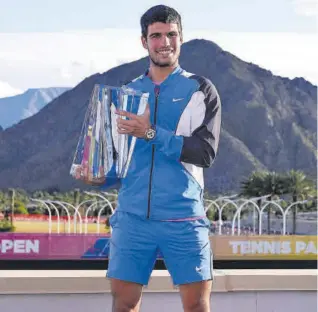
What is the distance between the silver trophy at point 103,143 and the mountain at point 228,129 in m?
55.0

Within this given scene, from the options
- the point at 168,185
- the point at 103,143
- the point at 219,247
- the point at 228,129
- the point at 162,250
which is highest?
the point at 228,129

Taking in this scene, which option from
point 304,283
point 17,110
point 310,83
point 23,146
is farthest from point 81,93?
point 304,283

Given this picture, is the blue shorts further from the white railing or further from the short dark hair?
the white railing

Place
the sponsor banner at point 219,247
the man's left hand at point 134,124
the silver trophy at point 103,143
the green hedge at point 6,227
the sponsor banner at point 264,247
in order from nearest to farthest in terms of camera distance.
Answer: the man's left hand at point 134,124 < the silver trophy at point 103,143 < the sponsor banner at point 219,247 < the sponsor banner at point 264,247 < the green hedge at point 6,227

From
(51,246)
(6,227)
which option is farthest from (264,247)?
(6,227)

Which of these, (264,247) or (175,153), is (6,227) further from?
(175,153)

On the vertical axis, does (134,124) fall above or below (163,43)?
below

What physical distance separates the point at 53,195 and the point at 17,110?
8689 millimetres

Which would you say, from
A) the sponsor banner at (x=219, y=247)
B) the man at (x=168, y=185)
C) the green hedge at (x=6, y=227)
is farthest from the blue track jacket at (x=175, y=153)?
the green hedge at (x=6, y=227)

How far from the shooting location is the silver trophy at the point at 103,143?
2385mm

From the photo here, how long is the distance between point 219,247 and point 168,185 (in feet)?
94.2

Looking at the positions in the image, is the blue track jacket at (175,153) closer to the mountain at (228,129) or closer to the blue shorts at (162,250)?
the blue shorts at (162,250)

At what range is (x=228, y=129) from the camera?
74.3 metres

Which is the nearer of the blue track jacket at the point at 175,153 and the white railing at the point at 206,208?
the blue track jacket at the point at 175,153
